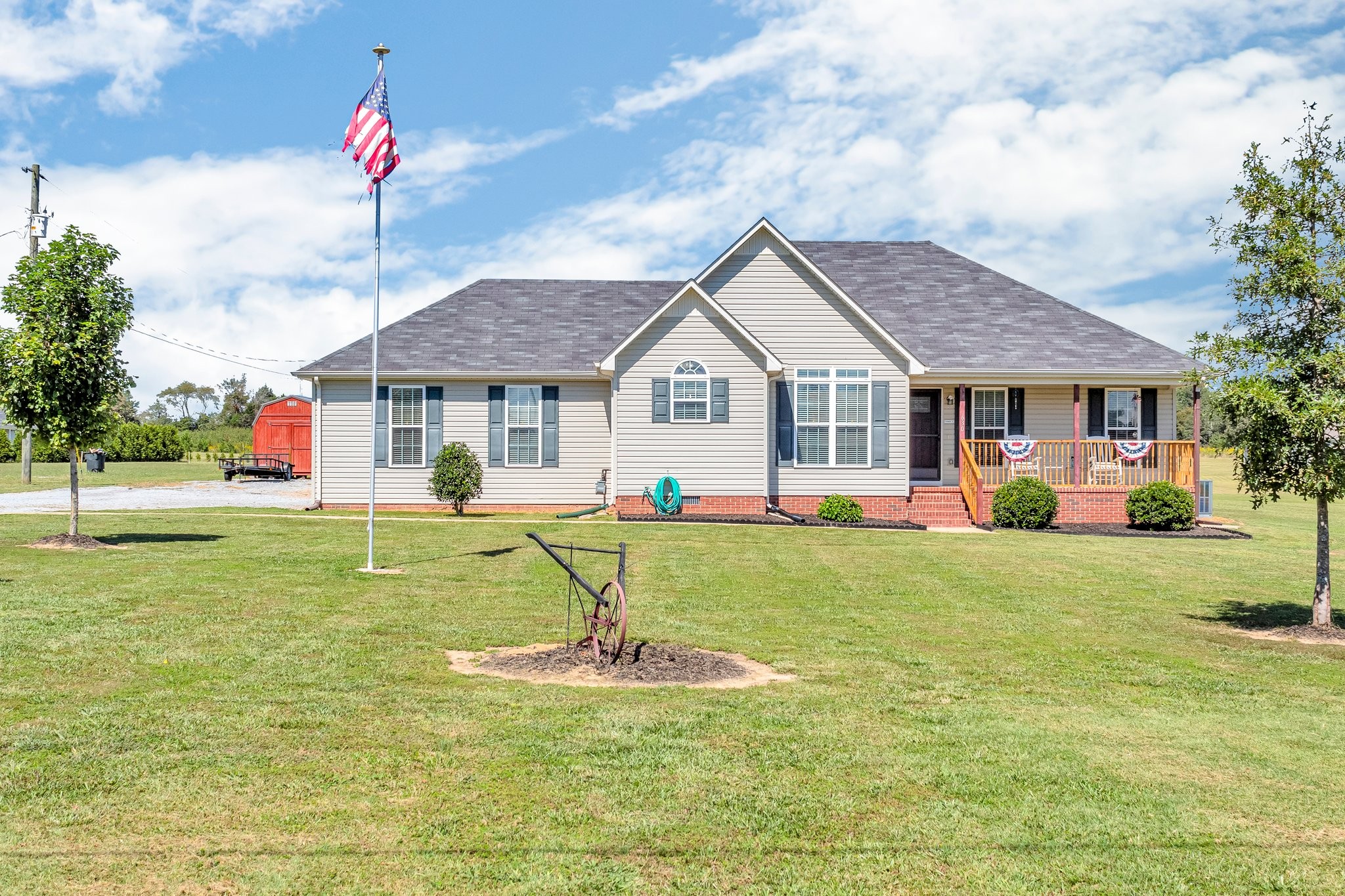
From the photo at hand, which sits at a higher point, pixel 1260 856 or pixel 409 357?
pixel 409 357

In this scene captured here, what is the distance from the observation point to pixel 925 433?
84.4ft

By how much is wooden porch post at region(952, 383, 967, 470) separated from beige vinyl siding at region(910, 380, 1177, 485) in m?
0.09

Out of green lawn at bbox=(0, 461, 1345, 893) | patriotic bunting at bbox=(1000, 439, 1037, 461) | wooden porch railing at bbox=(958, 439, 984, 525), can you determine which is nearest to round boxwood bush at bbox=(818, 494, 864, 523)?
wooden porch railing at bbox=(958, 439, 984, 525)

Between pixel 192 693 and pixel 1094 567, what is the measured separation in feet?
42.4

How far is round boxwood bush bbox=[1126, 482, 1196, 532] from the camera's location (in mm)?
21422

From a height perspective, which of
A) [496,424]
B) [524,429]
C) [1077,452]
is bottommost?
[1077,452]

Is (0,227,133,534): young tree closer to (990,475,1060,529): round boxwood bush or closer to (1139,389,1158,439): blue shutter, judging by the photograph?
(990,475,1060,529): round boxwood bush

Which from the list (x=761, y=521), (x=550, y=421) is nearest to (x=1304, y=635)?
(x=761, y=521)

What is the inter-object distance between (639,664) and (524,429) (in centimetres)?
1651

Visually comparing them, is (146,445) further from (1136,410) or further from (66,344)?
(1136,410)

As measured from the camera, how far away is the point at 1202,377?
10.7m

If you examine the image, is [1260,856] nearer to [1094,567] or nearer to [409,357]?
[1094,567]

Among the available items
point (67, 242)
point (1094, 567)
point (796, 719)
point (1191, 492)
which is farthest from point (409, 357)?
point (796, 719)

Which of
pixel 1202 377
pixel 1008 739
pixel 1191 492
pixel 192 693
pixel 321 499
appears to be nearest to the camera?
pixel 1008 739
